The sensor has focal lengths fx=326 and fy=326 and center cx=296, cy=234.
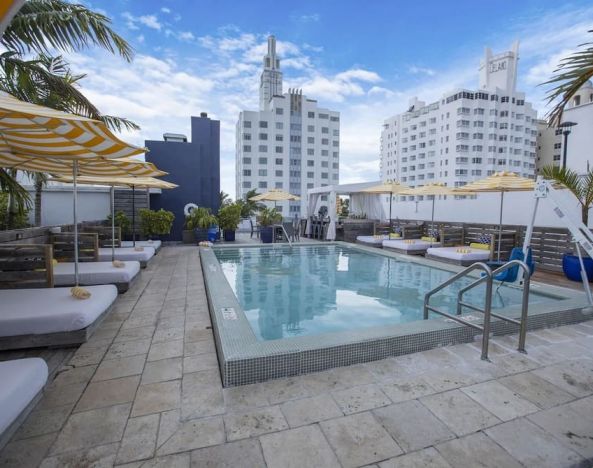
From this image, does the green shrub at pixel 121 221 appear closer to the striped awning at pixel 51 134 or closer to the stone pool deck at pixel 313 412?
the striped awning at pixel 51 134

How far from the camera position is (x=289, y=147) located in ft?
190

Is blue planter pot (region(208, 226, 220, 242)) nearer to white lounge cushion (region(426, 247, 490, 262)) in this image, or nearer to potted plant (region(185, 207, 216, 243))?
potted plant (region(185, 207, 216, 243))

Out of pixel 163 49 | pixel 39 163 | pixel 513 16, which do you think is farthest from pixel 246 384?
pixel 163 49

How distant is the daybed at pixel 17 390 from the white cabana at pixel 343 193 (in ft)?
39.8

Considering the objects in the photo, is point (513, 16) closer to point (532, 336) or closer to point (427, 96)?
point (532, 336)

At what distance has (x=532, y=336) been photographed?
3670 millimetres

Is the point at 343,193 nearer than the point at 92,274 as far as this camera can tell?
No

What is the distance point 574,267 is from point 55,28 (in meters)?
10.3

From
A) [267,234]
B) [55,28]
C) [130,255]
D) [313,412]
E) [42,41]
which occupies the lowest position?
[313,412]

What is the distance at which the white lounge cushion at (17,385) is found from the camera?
1.80 m

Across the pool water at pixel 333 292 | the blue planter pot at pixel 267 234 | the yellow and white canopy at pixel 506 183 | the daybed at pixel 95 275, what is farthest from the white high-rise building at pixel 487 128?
the daybed at pixel 95 275

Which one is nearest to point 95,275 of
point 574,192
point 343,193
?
point 574,192

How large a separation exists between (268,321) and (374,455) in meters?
3.15

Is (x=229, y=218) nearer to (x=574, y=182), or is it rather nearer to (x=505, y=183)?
(x=505, y=183)
